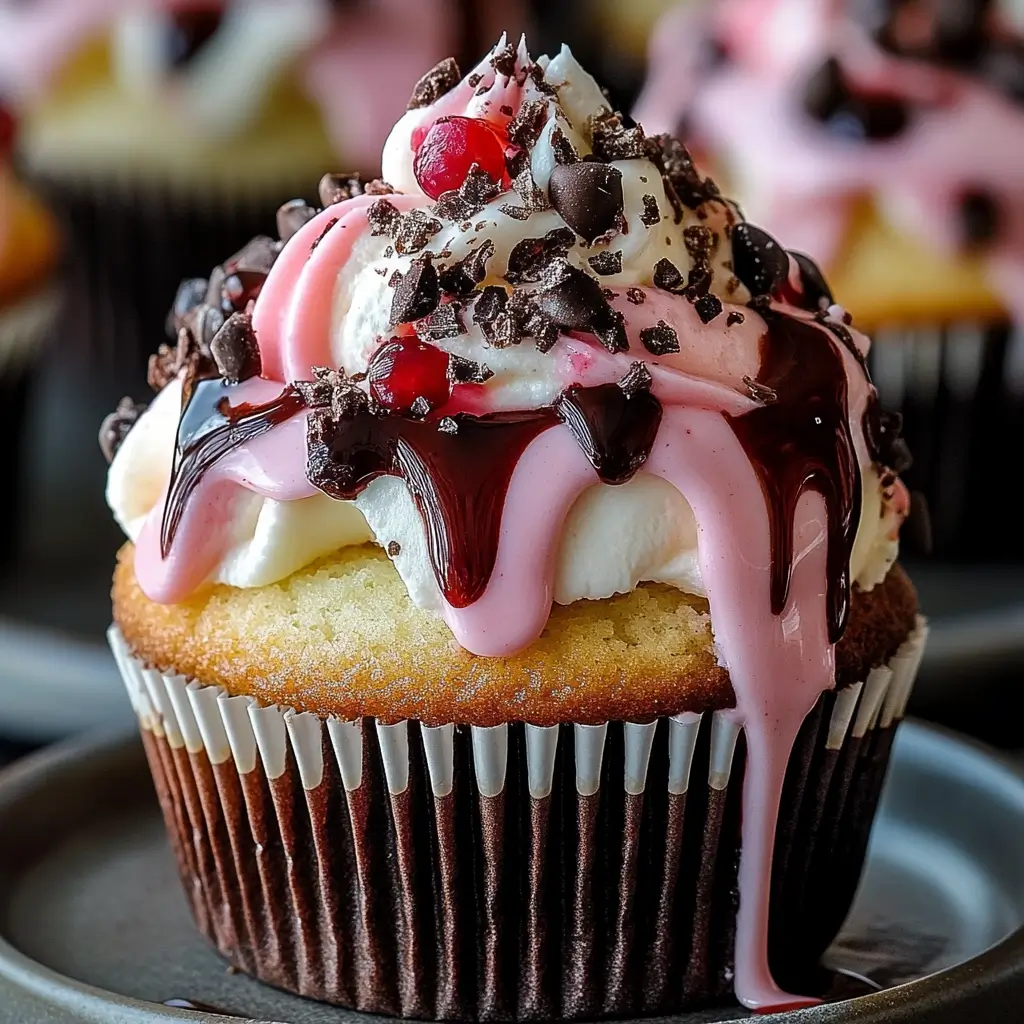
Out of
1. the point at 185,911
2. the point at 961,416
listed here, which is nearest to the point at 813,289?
the point at 185,911

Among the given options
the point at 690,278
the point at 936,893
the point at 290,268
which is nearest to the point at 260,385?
the point at 290,268

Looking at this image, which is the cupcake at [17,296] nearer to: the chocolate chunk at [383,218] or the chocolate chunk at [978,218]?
the chocolate chunk at [978,218]

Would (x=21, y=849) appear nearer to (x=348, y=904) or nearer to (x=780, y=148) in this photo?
(x=348, y=904)

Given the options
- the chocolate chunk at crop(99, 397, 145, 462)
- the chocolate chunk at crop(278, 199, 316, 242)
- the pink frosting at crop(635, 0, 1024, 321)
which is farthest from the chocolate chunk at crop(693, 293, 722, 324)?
the pink frosting at crop(635, 0, 1024, 321)

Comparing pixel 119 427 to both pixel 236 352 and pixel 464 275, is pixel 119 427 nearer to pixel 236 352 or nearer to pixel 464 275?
pixel 236 352

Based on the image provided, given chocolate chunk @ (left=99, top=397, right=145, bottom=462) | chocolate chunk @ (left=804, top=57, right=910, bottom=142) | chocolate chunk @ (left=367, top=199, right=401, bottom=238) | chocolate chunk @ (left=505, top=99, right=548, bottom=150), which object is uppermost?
chocolate chunk @ (left=505, top=99, right=548, bottom=150)

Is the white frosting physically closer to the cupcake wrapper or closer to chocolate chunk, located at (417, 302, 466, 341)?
chocolate chunk, located at (417, 302, 466, 341)
